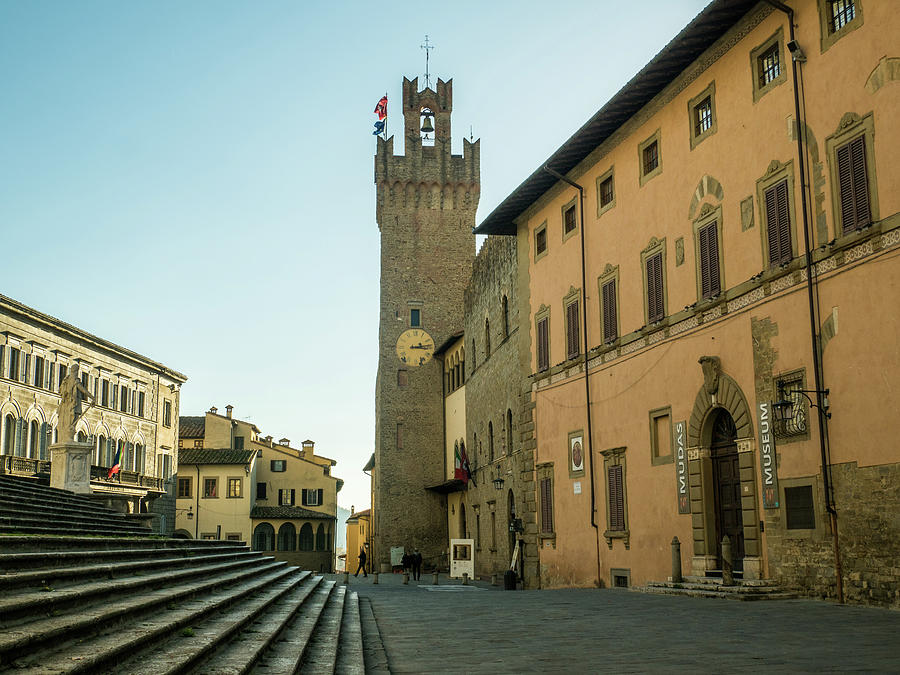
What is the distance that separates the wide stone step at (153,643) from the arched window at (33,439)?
113ft

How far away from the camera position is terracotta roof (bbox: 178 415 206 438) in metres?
72.9

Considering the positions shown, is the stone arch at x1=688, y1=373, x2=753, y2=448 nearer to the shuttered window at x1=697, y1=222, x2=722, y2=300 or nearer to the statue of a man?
the shuttered window at x1=697, y1=222, x2=722, y2=300

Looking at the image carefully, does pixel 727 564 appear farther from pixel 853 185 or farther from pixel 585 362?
pixel 585 362

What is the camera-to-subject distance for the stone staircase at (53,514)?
45.9 ft

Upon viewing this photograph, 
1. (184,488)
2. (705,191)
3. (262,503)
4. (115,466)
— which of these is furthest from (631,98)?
(262,503)

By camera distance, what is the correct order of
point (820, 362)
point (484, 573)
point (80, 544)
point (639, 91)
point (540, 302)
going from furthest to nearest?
point (484, 573) → point (540, 302) → point (639, 91) → point (820, 362) → point (80, 544)

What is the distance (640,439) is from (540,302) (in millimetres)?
6978

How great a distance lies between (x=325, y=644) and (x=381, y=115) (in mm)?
47389

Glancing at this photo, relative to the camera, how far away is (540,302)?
26.6 meters

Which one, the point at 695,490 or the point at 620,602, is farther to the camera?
the point at 695,490

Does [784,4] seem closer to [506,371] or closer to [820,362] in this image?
[820,362]

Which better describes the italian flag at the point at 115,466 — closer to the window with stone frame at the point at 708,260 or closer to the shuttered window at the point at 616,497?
the shuttered window at the point at 616,497

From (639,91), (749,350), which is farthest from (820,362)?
(639,91)

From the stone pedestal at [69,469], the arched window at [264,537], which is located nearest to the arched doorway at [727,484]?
the stone pedestal at [69,469]
